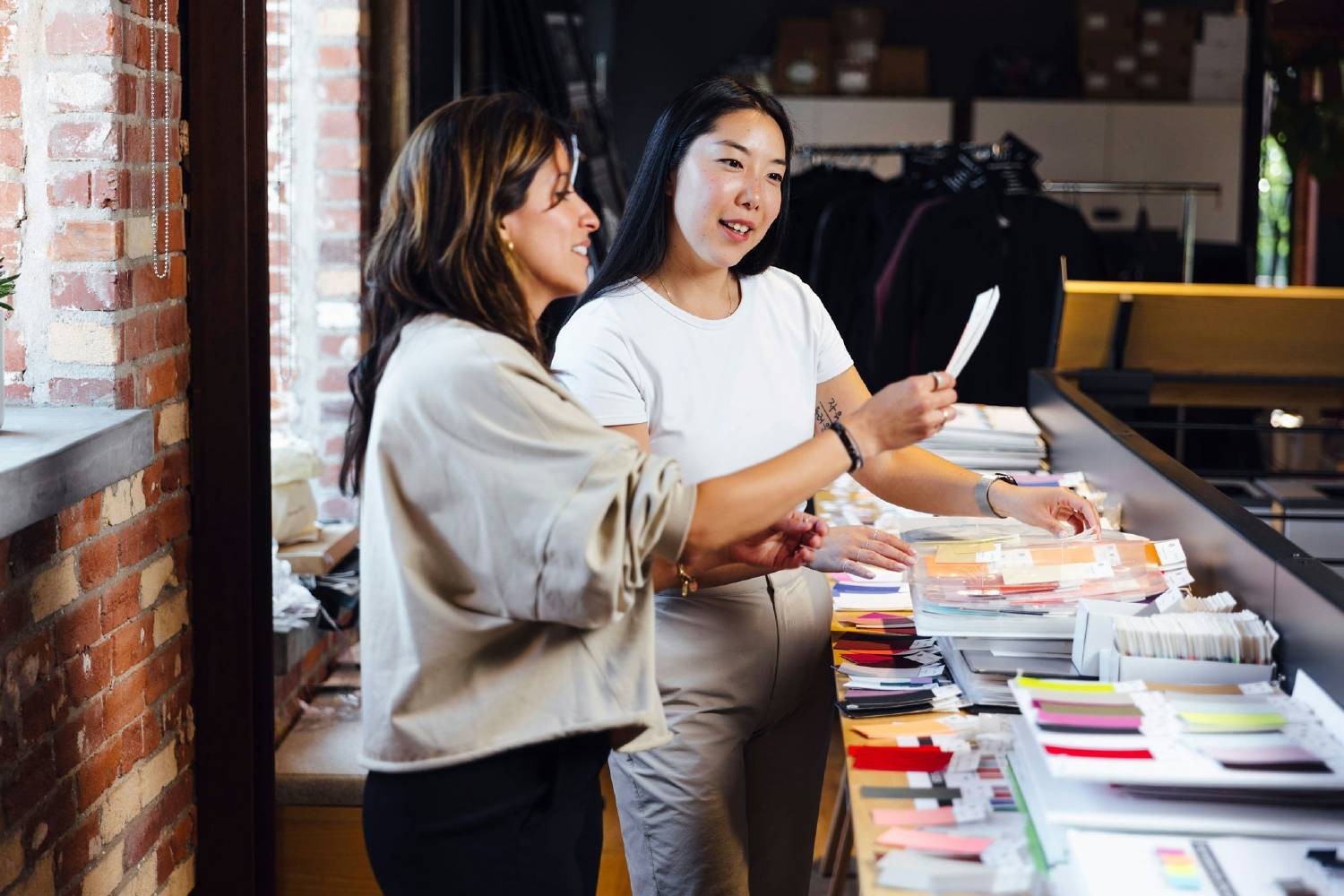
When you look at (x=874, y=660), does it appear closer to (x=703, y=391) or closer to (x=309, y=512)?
(x=703, y=391)

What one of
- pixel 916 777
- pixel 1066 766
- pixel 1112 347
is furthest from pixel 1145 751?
pixel 1112 347

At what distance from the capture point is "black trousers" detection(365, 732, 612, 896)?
149 cm

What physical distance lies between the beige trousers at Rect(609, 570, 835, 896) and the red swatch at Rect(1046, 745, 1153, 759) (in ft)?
2.17

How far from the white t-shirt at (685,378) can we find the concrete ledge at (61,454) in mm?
628

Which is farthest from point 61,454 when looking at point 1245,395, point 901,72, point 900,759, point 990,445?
point 901,72

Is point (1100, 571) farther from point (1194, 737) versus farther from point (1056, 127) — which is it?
point (1056, 127)

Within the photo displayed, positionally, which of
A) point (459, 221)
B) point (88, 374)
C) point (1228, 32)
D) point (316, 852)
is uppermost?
point (1228, 32)

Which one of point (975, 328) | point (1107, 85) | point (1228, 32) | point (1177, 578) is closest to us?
point (975, 328)

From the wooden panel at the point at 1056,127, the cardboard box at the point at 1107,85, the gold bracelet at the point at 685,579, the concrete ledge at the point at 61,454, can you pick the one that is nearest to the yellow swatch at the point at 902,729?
the gold bracelet at the point at 685,579

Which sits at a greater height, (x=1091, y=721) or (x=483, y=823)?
(x=1091, y=721)

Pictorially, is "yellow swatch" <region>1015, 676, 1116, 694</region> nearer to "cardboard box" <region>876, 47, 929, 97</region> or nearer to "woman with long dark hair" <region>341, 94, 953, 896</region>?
"woman with long dark hair" <region>341, 94, 953, 896</region>

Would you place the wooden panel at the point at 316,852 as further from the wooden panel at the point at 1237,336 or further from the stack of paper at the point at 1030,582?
the wooden panel at the point at 1237,336

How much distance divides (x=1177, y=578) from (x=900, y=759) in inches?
23.9

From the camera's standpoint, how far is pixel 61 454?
184 centimetres
